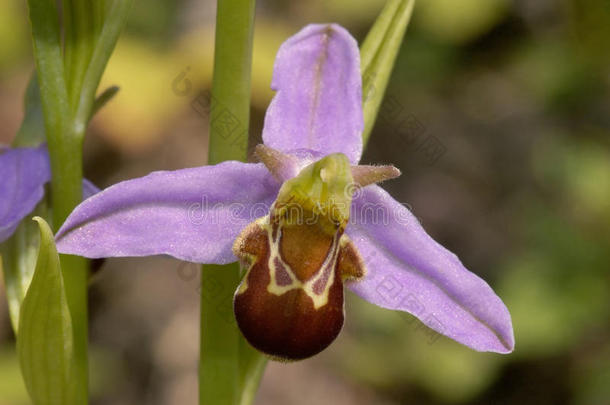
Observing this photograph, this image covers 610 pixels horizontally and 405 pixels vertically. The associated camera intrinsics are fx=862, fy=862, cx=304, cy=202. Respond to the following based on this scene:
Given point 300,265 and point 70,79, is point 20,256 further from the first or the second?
point 300,265

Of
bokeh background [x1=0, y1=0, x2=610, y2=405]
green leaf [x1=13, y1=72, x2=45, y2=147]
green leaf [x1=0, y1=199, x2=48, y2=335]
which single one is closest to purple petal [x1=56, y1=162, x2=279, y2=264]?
green leaf [x1=0, y1=199, x2=48, y2=335]

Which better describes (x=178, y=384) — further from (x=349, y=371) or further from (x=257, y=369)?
(x=257, y=369)

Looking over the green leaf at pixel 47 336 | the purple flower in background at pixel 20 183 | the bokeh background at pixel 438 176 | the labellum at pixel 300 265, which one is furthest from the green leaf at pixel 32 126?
the bokeh background at pixel 438 176

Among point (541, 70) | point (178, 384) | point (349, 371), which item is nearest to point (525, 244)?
point (349, 371)

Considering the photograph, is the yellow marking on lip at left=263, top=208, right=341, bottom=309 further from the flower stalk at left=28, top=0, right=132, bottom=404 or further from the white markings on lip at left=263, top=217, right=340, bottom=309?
the flower stalk at left=28, top=0, right=132, bottom=404

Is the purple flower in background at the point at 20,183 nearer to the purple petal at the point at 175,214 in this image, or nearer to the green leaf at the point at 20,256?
the green leaf at the point at 20,256

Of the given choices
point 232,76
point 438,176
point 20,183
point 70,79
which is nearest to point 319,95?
point 232,76

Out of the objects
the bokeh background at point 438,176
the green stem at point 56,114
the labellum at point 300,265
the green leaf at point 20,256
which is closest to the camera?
the labellum at point 300,265
